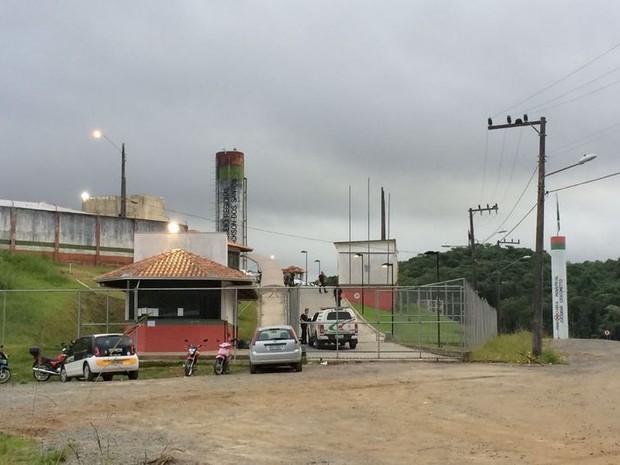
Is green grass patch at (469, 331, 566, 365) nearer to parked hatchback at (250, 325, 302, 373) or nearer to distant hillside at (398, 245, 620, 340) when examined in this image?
parked hatchback at (250, 325, 302, 373)

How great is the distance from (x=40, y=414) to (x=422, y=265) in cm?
7516

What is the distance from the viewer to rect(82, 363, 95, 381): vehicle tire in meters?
19.5

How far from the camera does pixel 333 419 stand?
1129 centimetres

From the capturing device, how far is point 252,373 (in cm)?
2078

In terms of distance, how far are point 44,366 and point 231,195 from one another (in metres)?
46.7

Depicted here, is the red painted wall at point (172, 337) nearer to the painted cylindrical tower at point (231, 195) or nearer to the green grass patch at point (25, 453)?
the green grass patch at point (25, 453)

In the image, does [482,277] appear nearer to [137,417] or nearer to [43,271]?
[43,271]

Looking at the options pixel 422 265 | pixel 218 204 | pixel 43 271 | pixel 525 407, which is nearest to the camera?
pixel 525 407

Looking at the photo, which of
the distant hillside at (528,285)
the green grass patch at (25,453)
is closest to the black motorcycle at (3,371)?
the green grass patch at (25,453)

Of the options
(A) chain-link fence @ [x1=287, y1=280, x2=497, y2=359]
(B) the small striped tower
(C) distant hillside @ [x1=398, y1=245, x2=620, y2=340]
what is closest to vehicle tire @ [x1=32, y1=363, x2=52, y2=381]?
(A) chain-link fence @ [x1=287, y1=280, x2=497, y2=359]

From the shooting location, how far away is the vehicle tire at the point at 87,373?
19531 millimetres

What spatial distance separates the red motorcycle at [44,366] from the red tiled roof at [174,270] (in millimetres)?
6312

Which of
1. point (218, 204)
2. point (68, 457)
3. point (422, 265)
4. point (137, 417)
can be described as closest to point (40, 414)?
point (137, 417)

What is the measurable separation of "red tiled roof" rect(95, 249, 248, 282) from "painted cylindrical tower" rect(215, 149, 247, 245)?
34791mm
